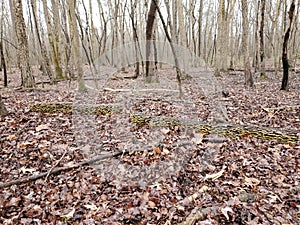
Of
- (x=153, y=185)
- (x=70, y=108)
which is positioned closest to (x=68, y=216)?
(x=153, y=185)

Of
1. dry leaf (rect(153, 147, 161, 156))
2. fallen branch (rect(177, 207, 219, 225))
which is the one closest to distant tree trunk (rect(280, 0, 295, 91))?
dry leaf (rect(153, 147, 161, 156))

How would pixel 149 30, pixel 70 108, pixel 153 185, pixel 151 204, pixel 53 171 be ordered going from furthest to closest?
1. pixel 149 30
2. pixel 70 108
3. pixel 53 171
4. pixel 153 185
5. pixel 151 204

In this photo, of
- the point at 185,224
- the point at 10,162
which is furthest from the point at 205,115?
the point at 10,162

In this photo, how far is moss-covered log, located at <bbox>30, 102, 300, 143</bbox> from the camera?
4.65m

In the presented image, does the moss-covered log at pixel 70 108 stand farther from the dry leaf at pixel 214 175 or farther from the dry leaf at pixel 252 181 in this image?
the dry leaf at pixel 252 181

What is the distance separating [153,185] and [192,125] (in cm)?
196

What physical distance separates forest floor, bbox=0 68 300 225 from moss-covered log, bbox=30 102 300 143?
152 mm

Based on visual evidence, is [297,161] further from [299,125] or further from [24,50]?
[24,50]

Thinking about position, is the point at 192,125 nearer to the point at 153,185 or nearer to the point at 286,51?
the point at 153,185

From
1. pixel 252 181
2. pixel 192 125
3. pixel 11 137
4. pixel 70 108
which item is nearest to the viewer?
pixel 252 181

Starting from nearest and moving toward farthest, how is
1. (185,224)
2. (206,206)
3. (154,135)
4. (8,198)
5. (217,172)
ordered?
(185,224)
(206,206)
(8,198)
(217,172)
(154,135)

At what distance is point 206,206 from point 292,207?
3.52 feet

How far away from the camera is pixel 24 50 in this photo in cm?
824

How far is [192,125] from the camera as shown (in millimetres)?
5195
